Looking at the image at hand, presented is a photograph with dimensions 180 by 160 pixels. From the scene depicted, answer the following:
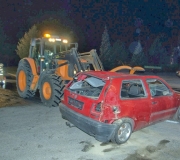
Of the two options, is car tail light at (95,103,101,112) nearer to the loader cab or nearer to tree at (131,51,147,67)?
the loader cab

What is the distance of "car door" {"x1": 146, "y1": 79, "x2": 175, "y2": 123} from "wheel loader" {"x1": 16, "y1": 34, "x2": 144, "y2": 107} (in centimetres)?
201

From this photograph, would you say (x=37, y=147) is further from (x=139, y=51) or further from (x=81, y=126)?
(x=139, y=51)

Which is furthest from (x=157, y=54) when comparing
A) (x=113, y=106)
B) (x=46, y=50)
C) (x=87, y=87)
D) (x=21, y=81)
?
(x=113, y=106)

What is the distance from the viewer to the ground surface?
4.49 m

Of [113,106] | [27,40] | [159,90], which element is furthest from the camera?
[27,40]

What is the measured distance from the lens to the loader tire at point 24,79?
9430 millimetres

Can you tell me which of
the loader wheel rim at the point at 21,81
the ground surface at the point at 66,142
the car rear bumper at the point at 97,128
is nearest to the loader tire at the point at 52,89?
the ground surface at the point at 66,142

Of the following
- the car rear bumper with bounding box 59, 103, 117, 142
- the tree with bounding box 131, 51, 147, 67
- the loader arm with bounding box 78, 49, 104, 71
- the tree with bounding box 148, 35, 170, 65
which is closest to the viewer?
the car rear bumper with bounding box 59, 103, 117, 142

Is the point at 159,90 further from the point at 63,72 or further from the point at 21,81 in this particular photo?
the point at 21,81

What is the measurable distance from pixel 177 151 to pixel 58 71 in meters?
5.82

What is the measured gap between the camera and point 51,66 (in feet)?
29.9

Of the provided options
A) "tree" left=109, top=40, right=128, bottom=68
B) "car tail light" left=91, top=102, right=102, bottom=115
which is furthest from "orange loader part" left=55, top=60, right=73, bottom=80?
"tree" left=109, top=40, right=128, bottom=68

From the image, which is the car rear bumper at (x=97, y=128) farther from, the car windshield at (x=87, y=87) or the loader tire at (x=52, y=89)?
the loader tire at (x=52, y=89)

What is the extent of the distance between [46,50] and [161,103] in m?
5.45
